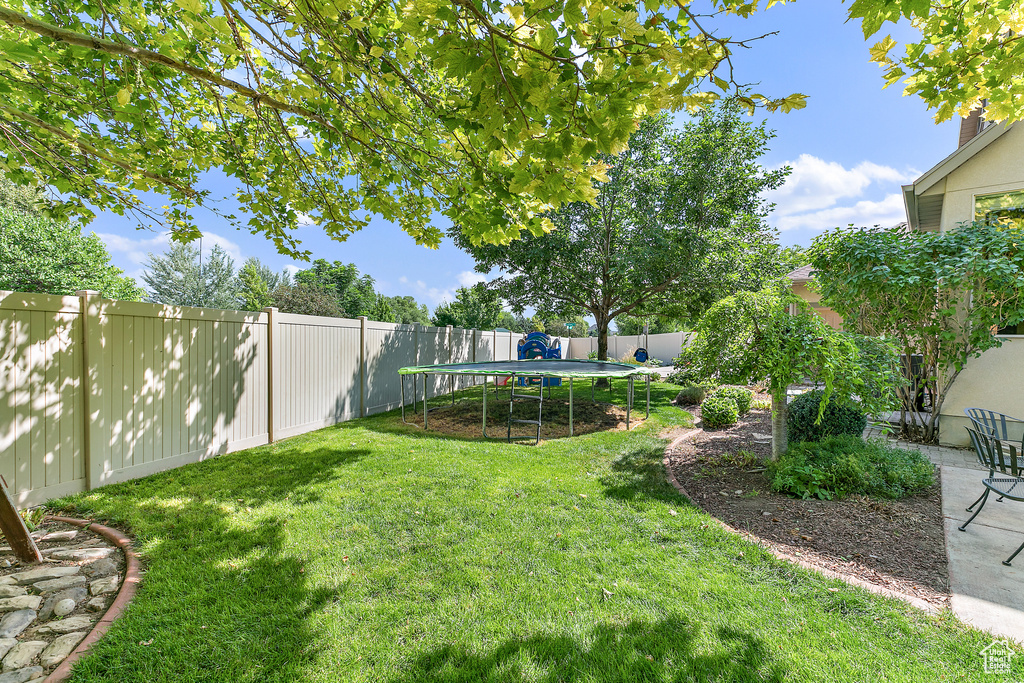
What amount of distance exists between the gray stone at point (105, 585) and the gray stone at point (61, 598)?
3 centimetres

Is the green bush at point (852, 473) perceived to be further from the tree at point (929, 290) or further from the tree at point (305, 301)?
the tree at point (305, 301)

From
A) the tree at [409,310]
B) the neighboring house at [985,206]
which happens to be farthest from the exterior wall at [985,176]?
the tree at [409,310]

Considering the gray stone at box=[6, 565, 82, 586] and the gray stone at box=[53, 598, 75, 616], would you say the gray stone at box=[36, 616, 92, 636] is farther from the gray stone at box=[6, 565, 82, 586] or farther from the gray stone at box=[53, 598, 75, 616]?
the gray stone at box=[6, 565, 82, 586]

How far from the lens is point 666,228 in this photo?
998cm

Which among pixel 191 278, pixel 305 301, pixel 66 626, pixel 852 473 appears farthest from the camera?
pixel 191 278

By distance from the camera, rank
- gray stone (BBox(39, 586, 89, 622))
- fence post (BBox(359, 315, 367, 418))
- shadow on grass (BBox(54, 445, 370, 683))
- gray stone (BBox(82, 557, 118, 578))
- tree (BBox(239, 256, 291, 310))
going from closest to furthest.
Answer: shadow on grass (BBox(54, 445, 370, 683))
gray stone (BBox(39, 586, 89, 622))
gray stone (BBox(82, 557, 118, 578))
fence post (BBox(359, 315, 367, 418))
tree (BBox(239, 256, 291, 310))

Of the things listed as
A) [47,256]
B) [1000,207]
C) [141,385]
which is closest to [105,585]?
[141,385]

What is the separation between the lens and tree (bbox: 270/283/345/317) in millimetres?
29141

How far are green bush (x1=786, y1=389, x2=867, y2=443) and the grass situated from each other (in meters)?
2.69

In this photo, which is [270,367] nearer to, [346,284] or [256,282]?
[256,282]

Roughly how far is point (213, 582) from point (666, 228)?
10.5 m

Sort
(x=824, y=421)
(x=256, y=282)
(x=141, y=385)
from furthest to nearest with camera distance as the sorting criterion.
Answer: (x=256, y=282)
(x=824, y=421)
(x=141, y=385)

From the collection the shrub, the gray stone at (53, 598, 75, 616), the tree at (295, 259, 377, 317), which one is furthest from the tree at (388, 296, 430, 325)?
the gray stone at (53, 598, 75, 616)

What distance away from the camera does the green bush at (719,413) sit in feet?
21.6
